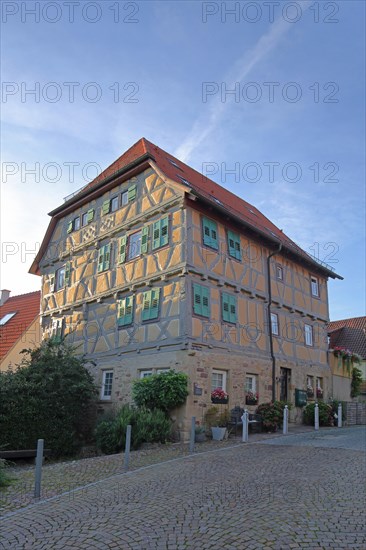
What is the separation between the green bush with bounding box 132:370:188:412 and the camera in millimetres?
13703

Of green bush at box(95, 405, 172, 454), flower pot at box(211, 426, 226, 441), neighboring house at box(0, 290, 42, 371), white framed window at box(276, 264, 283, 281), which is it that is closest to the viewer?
green bush at box(95, 405, 172, 454)

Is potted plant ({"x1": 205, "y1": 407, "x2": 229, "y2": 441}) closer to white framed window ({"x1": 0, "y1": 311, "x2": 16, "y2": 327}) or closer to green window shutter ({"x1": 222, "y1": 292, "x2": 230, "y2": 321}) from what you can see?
green window shutter ({"x1": 222, "y1": 292, "x2": 230, "y2": 321})

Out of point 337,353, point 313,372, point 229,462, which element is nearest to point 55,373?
point 229,462

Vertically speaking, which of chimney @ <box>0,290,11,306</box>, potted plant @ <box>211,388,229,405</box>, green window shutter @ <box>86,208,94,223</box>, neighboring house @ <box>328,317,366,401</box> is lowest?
potted plant @ <box>211,388,229,405</box>

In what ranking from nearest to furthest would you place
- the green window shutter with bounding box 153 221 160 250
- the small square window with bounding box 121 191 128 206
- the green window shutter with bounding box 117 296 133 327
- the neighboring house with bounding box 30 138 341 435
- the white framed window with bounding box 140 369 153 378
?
1. the neighboring house with bounding box 30 138 341 435
2. the white framed window with bounding box 140 369 153 378
3. the green window shutter with bounding box 153 221 160 250
4. the green window shutter with bounding box 117 296 133 327
5. the small square window with bounding box 121 191 128 206

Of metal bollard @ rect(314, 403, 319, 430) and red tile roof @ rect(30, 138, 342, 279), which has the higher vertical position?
red tile roof @ rect(30, 138, 342, 279)

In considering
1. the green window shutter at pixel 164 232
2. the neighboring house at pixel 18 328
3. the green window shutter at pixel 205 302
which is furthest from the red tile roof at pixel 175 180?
the neighboring house at pixel 18 328

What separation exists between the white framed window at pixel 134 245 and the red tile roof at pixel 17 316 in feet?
31.6

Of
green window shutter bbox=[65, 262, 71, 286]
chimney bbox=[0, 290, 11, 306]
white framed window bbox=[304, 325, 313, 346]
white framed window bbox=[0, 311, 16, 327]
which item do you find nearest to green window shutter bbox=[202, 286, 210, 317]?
white framed window bbox=[304, 325, 313, 346]

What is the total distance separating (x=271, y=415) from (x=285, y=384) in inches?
128

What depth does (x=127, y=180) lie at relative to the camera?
19.1 metres

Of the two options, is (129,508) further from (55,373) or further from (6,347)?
(6,347)

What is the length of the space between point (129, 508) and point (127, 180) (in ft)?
47.2

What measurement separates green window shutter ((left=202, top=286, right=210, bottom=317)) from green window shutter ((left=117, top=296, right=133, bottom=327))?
9.33 ft
